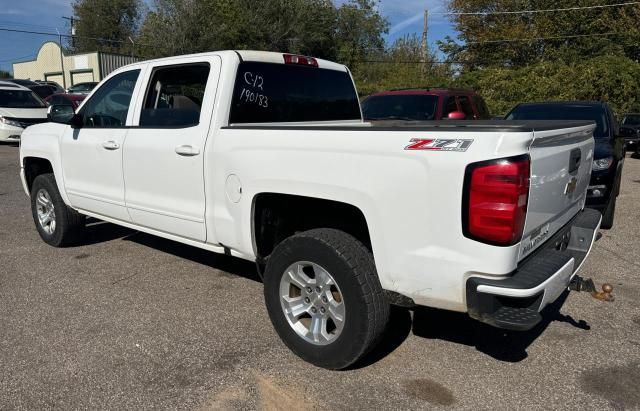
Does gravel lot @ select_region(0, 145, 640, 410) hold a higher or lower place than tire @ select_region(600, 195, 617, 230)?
lower

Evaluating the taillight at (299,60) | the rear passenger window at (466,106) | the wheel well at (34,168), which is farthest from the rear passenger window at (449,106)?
the wheel well at (34,168)

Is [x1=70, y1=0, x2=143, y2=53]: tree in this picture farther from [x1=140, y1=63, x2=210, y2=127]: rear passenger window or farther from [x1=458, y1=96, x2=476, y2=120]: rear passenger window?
[x1=140, y1=63, x2=210, y2=127]: rear passenger window

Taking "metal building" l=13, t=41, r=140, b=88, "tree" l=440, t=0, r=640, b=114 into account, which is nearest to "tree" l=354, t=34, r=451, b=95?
"tree" l=440, t=0, r=640, b=114

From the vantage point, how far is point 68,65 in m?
44.3

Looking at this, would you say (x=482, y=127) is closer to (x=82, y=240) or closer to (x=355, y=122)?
(x=355, y=122)

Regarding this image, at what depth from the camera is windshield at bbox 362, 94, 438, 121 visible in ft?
28.6

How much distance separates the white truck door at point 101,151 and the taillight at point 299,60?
1304mm

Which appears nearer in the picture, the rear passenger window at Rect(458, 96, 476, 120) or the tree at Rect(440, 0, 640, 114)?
the rear passenger window at Rect(458, 96, 476, 120)

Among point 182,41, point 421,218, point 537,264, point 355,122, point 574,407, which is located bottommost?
point 574,407

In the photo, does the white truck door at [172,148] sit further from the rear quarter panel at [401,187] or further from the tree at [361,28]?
the tree at [361,28]

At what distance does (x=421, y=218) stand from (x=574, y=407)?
1.36m

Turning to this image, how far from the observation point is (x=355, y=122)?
16.3 feet

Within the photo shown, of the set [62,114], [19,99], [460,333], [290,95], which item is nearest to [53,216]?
[62,114]

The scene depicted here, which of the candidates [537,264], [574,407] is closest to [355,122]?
[537,264]
